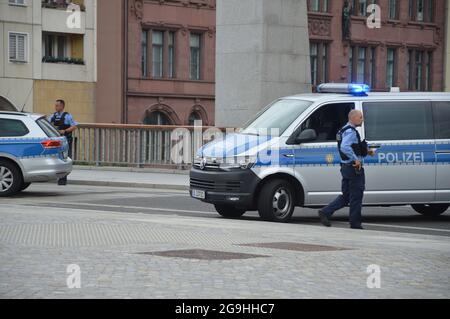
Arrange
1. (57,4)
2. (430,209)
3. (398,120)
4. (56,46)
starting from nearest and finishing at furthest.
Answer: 1. (398,120)
2. (430,209)
3. (57,4)
4. (56,46)

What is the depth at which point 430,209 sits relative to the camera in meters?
20.8

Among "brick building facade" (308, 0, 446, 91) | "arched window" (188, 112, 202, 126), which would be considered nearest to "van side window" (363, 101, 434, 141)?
"arched window" (188, 112, 202, 126)

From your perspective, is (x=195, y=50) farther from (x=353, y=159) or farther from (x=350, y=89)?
(x=353, y=159)

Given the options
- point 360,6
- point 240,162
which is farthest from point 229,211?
point 360,6

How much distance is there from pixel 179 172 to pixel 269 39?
186 inches

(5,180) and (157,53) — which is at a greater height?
(157,53)

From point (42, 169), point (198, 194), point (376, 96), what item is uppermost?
point (376, 96)

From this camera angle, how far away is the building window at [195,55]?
211 feet

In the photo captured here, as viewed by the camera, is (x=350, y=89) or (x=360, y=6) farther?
(x=360, y=6)

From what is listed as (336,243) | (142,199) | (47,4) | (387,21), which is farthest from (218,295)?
(387,21)

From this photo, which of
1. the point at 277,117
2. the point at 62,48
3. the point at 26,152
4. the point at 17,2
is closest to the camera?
the point at 277,117

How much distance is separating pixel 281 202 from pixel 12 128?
7.00 meters

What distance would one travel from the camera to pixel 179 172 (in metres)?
32.0

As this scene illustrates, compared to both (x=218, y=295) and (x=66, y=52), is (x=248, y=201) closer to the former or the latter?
(x=218, y=295)
